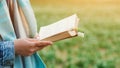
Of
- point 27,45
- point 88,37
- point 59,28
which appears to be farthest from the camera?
point 88,37

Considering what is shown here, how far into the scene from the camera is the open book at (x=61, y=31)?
180 centimetres

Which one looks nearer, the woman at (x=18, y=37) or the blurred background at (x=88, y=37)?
the woman at (x=18, y=37)

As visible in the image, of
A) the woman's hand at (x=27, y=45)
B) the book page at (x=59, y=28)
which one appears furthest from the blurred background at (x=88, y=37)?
the woman's hand at (x=27, y=45)

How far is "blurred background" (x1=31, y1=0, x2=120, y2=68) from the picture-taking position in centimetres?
530

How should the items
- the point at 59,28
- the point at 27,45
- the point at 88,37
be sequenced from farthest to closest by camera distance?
1. the point at 88,37
2. the point at 59,28
3. the point at 27,45

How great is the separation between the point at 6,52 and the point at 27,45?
0.09 m

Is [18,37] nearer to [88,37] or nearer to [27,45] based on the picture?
[27,45]

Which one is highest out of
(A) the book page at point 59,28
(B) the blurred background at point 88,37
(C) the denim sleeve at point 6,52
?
(A) the book page at point 59,28

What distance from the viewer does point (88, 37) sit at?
655 cm

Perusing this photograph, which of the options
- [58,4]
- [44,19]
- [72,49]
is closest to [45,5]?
[58,4]

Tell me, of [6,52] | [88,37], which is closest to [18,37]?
[6,52]

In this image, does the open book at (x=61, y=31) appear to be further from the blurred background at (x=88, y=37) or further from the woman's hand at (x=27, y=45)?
the blurred background at (x=88, y=37)

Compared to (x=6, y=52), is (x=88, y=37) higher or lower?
lower

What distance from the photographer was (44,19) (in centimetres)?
790
